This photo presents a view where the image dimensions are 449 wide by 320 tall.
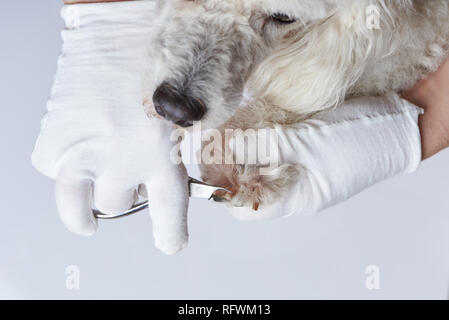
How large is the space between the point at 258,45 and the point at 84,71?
25 centimetres

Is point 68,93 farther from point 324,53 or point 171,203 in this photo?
point 324,53

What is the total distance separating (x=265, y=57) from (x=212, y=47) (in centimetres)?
10

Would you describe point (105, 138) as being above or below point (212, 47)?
below

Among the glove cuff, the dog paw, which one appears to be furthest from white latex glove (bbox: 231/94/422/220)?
the glove cuff

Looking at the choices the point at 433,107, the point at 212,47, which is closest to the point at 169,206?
the point at 212,47

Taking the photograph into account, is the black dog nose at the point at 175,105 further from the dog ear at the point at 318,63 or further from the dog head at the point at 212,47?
the dog ear at the point at 318,63

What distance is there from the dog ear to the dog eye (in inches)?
1.1

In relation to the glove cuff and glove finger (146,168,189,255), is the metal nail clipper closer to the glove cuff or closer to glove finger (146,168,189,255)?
glove finger (146,168,189,255)

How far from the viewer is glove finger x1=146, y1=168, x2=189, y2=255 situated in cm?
60

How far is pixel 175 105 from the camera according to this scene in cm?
58

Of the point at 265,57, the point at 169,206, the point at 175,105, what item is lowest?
the point at 169,206

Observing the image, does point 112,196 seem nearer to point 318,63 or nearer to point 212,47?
point 212,47

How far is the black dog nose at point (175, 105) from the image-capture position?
0.57 meters

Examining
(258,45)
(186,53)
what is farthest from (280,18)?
(186,53)
